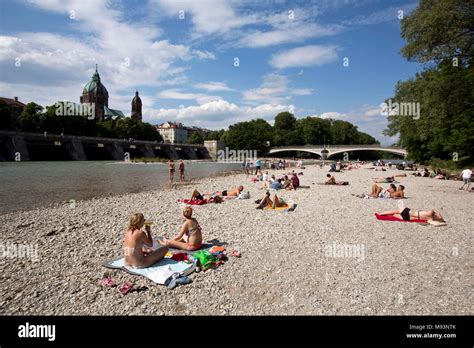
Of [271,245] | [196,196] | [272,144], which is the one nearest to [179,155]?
[272,144]

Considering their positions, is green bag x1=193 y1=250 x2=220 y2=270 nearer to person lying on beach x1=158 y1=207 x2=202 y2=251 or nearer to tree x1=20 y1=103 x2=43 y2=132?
person lying on beach x1=158 y1=207 x2=202 y2=251

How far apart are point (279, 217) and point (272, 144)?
10992 cm

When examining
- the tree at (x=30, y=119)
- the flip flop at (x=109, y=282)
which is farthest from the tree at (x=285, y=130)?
the flip flop at (x=109, y=282)

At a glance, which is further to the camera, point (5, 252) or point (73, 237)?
point (73, 237)

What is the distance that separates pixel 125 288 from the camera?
14.9 feet

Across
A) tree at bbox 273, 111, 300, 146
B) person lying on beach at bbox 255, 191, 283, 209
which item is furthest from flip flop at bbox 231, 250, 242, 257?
tree at bbox 273, 111, 300, 146

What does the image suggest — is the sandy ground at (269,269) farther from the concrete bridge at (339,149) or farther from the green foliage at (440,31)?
the concrete bridge at (339,149)

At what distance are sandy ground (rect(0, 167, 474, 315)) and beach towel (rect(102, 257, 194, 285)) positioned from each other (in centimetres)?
11

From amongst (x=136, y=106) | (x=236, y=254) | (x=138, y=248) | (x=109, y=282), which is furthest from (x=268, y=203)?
(x=136, y=106)

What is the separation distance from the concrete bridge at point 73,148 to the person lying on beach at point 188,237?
59.0 m

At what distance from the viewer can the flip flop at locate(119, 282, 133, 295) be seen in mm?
4480

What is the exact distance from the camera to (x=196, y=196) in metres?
13.2
